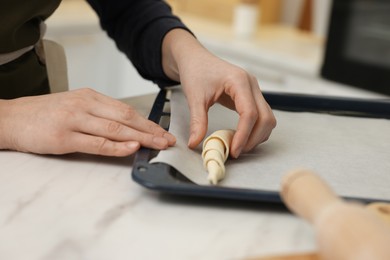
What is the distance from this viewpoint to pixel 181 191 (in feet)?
1.67

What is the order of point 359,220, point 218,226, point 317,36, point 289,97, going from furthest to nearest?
point 317,36
point 289,97
point 218,226
point 359,220

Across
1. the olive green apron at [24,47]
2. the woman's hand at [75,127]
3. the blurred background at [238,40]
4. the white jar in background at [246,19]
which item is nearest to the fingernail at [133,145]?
the woman's hand at [75,127]

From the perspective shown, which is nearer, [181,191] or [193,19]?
[181,191]

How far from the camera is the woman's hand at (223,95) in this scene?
2.04 feet

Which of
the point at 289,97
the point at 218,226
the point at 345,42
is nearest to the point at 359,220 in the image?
the point at 218,226

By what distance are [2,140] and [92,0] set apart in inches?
15.9

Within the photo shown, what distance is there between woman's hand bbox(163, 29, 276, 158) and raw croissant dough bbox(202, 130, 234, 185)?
1cm

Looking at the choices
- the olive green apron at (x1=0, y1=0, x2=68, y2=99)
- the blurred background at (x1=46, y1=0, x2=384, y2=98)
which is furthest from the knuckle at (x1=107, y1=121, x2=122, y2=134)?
the blurred background at (x1=46, y1=0, x2=384, y2=98)

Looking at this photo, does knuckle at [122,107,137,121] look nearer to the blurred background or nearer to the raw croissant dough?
the raw croissant dough

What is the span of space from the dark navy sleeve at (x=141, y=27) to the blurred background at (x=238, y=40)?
705 millimetres

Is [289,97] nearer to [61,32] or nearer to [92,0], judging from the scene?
[92,0]

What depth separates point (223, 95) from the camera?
27.7 inches

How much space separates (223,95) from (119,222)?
27 cm

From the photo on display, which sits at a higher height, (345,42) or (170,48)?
(170,48)
